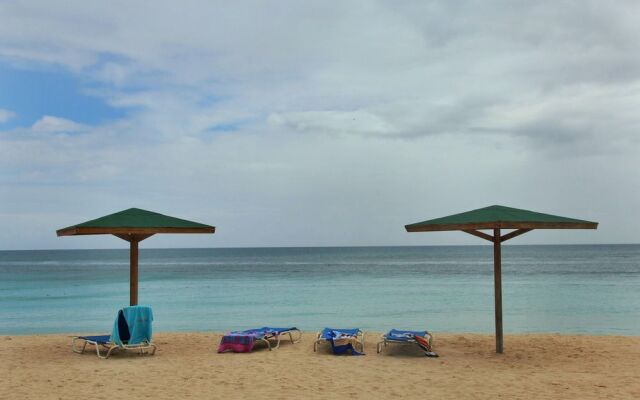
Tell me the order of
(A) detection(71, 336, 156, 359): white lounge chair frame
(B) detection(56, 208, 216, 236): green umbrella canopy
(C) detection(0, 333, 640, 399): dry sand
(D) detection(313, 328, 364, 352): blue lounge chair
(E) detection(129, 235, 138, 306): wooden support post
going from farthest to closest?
(E) detection(129, 235, 138, 306): wooden support post
(D) detection(313, 328, 364, 352): blue lounge chair
(B) detection(56, 208, 216, 236): green umbrella canopy
(A) detection(71, 336, 156, 359): white lounge chair frame
(C) detection(0, 333, 640, 399): dry sand

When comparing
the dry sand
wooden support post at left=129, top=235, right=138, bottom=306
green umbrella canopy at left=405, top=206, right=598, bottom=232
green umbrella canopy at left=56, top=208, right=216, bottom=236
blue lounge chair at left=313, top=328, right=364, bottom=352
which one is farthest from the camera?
wooden support post at left=129, top=235, right=138, bottom=306

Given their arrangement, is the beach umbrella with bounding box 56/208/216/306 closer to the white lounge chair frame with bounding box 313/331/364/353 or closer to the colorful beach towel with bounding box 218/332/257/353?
the colorful beach towel with bounding box 218/332/257/353

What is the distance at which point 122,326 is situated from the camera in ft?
26.5

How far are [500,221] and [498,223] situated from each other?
38 mm

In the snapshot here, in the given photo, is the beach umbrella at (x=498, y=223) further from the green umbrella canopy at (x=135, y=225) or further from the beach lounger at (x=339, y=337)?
the green umbrella canopy at (x=135, y=225)

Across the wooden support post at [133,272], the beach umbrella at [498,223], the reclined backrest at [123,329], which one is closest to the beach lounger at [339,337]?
the beach umbrella at [498,223]

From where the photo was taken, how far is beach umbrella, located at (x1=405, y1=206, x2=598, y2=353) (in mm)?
7621

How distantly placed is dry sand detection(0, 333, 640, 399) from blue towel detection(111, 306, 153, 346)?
0.25 metres

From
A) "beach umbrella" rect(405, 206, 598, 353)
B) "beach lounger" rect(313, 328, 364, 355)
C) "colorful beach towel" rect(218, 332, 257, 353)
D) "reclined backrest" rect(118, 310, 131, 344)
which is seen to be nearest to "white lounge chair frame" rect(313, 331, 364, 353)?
"beach lounger" rect(313, 328, 364, 355)

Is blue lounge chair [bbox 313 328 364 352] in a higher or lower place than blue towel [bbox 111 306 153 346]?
lower

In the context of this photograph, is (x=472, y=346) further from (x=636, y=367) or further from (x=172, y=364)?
(x=172, y=364)

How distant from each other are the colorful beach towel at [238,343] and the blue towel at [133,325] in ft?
3.37

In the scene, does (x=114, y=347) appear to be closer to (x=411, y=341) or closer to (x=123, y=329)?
(x=123, y=329)

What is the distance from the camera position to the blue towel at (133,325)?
8.02m
